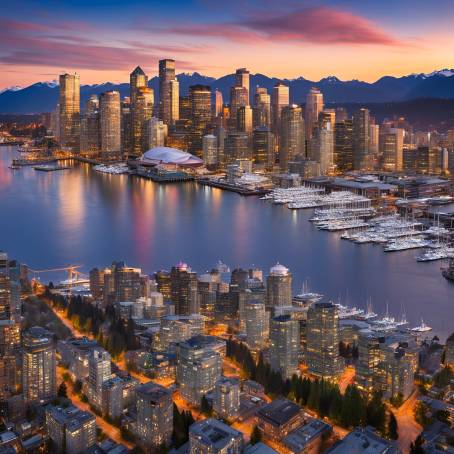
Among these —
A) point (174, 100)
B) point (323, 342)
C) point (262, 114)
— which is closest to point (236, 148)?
point (262, 114)

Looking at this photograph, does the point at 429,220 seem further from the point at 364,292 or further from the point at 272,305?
the point at 272,305

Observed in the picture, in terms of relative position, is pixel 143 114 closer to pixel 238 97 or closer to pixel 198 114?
pixel 198 114

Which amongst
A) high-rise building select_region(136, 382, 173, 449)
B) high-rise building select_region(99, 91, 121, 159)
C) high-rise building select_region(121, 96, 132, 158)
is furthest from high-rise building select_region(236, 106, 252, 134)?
high-rise building select_region(136, 382, 173, 449)

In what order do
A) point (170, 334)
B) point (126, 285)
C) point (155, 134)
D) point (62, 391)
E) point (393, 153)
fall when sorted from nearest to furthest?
point (62, 391) → point (170, 334) → point (126, 285) → point (393, 153) → point (155, 134)

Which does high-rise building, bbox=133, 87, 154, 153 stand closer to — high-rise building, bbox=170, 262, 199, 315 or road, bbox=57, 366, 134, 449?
high-rise building, bbox=170, 262, 199, 315

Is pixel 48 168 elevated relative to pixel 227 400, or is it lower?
elevated

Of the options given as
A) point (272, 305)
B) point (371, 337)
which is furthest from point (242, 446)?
point (272, 305)

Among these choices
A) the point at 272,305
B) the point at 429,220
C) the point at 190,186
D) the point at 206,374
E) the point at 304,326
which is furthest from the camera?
the point at 190,186
